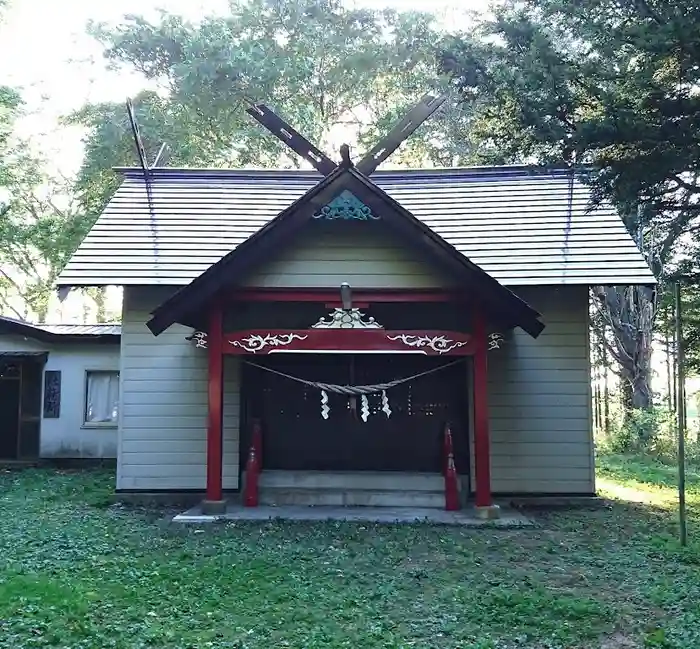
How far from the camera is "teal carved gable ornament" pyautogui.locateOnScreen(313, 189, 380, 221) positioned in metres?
8.15

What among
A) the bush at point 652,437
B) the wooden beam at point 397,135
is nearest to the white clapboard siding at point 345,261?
the wooden beam at point 397,135

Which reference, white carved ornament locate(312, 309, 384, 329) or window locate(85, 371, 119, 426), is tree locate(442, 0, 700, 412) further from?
window locate(85, 371, 119, 426)

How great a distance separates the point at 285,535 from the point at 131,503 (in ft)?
9.53

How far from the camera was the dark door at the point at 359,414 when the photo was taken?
981 cm

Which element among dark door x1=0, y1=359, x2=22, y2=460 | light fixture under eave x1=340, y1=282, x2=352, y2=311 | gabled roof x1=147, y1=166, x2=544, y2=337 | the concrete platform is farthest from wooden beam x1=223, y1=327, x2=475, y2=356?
dark door x1=0, y1=359, x2=22, y2=460

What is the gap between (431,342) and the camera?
8.11 meters

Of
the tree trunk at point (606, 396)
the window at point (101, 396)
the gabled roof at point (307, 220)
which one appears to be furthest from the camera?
the tree trunk at point (606, 396)

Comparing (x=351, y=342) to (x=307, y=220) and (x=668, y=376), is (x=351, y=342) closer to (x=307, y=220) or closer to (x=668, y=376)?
(x=307, y=220)

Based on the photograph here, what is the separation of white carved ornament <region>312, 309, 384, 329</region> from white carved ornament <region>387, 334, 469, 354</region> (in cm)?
29

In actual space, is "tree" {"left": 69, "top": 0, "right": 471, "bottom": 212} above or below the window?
above

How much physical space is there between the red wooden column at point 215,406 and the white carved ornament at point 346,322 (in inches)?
44.8

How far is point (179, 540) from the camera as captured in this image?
280 inches

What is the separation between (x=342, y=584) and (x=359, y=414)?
4140 mm

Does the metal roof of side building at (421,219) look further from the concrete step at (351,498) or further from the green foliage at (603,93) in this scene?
the concrete step at (351,498)
